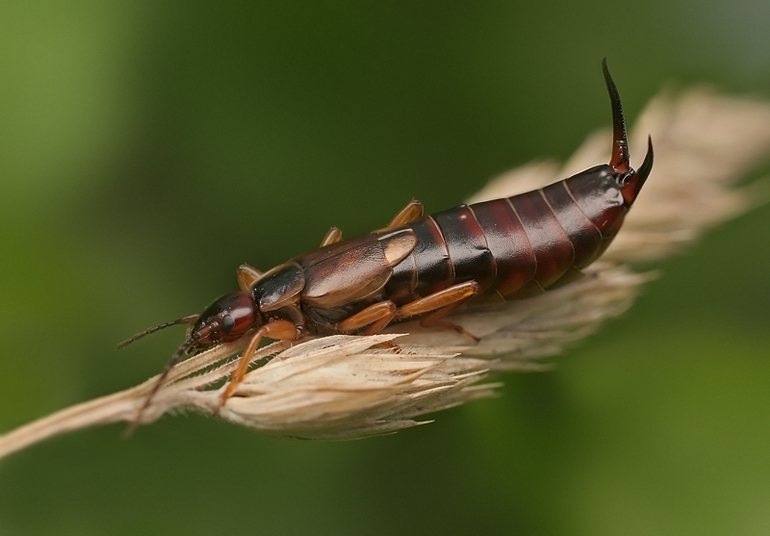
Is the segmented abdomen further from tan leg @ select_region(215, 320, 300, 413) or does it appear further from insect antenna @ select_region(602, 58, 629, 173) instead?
tan leg @ select_region(215, 320, 300, 413)

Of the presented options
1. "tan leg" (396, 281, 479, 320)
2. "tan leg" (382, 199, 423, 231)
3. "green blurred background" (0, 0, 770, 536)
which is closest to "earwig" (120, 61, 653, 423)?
"tan leg" (396, 281, 479, 320)

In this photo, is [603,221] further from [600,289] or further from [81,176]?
[81,176]

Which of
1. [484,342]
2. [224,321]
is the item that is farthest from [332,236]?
[484,342]

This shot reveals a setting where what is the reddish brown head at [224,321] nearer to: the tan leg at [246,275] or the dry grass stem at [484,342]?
the dry grass stem at [484,342]

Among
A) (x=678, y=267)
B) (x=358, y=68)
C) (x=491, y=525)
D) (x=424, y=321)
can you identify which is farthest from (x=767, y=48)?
(x=491, y=525)

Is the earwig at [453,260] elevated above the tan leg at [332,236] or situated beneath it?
situated beneath

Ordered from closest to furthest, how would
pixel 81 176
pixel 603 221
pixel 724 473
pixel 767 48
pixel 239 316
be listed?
pixel 724 473
pixel 239 316
pixel 603 221
pixel 81 176
pixel 767 48

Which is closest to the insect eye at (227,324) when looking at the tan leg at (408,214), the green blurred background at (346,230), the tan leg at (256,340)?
the tan leg at (256,340)

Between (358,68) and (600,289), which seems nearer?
(600,289)
